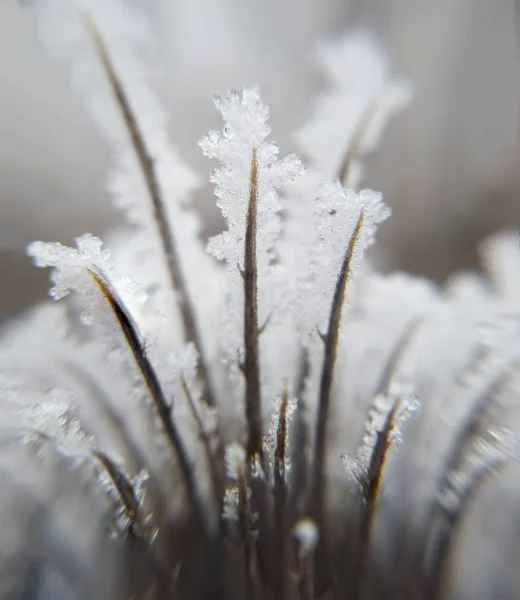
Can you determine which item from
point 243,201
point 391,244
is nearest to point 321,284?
point 243,201

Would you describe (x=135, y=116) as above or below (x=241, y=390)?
above

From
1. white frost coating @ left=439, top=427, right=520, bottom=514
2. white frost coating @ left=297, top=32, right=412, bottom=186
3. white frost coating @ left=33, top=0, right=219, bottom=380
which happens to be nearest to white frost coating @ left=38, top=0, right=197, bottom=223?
white frost coating @ left=33, top=0, right=219, bottom=380

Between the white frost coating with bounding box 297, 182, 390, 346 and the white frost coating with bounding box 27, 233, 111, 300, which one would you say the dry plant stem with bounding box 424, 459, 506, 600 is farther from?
the white frost coating with bounding box 27, 233, 111, 300

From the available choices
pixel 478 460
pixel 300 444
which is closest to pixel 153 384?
pixel 300 444

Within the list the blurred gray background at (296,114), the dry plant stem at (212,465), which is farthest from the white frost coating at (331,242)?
the blurred gray background at (296,114)

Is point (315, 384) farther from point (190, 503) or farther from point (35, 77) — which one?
point (35, 77)

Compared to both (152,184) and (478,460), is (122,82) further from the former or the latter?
(478,460)
